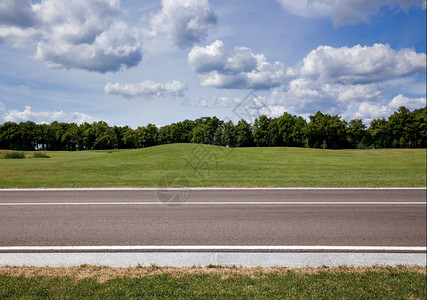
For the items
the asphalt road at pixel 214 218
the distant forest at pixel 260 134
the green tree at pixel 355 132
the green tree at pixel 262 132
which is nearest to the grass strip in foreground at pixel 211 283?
the asphalt road at pixel 214 218

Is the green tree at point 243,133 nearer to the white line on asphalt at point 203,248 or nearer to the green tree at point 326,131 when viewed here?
the green tree at point 326,131

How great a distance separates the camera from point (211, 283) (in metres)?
4.80

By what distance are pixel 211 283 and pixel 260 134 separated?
8015 centimetres

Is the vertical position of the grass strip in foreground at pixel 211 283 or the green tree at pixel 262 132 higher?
the green tree at pixel 262 132

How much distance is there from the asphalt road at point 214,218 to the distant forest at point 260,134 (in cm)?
5433

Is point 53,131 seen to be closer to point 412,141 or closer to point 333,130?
point 333,130

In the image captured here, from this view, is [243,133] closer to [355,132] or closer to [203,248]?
[355,132]

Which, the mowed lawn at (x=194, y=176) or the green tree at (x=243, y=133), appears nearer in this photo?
the mowed lawn at (x=194, y=176)

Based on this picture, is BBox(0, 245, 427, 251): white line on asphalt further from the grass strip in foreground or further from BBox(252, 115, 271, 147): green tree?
BBox(252, 115, 271, 147): green tree

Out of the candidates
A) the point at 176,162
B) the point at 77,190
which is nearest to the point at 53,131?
the point at 176,162

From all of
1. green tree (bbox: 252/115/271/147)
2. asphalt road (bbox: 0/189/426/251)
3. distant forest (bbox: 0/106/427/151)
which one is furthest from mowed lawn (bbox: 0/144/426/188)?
green tree (bbox: 252/115/271/147)

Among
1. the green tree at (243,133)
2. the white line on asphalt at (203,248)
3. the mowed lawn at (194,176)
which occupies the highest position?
the green tree at (243,133)

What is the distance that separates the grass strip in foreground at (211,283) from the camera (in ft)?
14.7

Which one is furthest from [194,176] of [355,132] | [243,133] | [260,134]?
[355,132]
